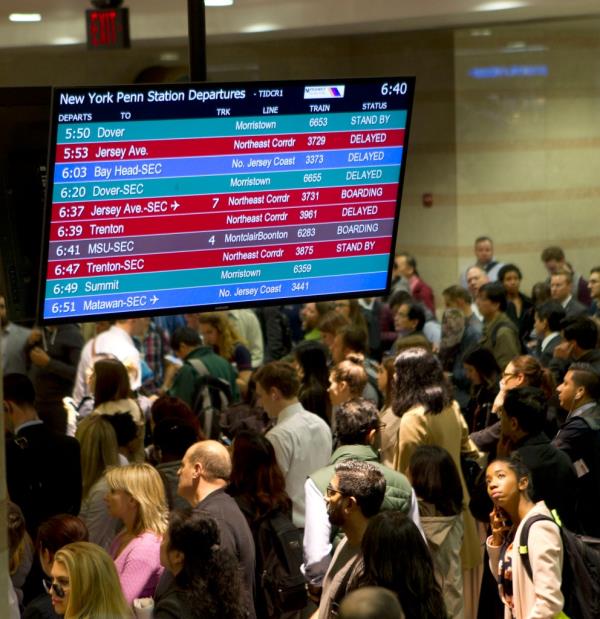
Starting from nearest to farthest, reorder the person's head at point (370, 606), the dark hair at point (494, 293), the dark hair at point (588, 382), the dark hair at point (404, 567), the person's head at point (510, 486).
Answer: the person's head at point (370, 606), the dark hair at point (404, 567), the person's head at point (510, 486), the dark hair at point (588, 382), the dark hair at point (494, 293)

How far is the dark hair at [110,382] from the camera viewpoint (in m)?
7.55

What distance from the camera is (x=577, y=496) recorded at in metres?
6.93

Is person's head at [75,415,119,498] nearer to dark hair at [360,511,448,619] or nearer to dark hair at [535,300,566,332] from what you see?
dark hair at [360,511,448,619]

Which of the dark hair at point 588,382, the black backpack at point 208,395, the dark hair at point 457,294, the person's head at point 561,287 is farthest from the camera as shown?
the person's head at point 561,287

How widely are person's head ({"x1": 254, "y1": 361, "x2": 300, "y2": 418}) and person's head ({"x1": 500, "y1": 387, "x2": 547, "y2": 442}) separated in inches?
47.7

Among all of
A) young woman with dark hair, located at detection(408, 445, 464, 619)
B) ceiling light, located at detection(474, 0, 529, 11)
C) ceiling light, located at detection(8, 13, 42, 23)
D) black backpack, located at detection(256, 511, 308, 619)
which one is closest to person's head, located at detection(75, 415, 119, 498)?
black backpack, located at detection(256, 511, 308, 619)

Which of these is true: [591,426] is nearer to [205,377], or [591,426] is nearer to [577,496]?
[577,496]

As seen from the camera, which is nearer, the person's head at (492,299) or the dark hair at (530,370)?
the dark hair at (530,370)

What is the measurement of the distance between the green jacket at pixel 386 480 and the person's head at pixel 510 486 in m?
0.38

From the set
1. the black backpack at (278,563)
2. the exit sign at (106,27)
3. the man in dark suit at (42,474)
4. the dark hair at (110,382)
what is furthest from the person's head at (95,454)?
the exit sign at (106,27)

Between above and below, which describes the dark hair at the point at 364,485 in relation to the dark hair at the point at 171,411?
below

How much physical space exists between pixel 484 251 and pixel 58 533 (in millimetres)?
9500

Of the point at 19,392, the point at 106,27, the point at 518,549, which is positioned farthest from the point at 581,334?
the point at 106,27

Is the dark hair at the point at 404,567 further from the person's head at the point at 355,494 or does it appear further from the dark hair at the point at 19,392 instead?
the dark hair at the point at 19,392
